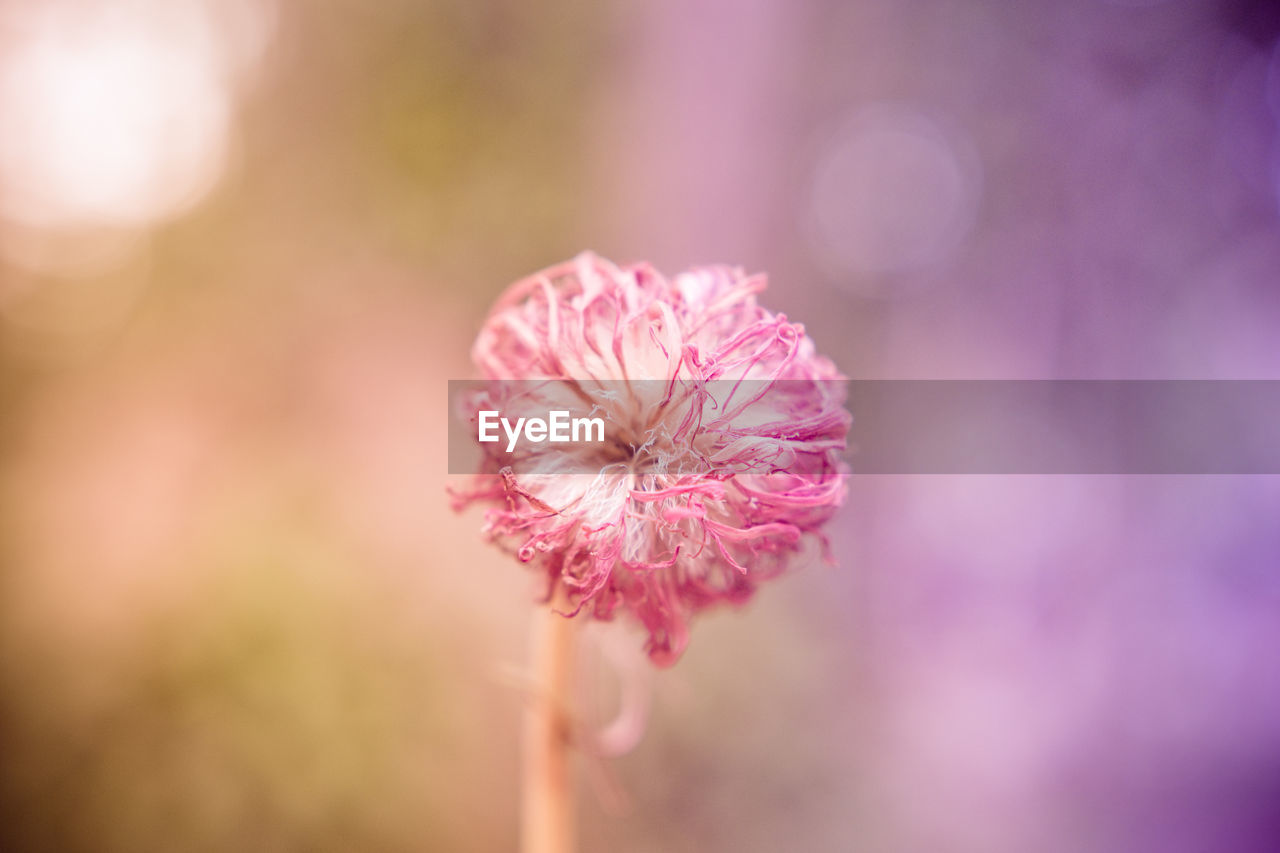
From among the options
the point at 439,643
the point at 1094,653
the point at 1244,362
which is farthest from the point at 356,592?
the point at 1244,362

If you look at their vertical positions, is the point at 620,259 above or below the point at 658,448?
above

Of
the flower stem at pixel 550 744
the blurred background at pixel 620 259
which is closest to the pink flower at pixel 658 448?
the flower stem at pixel 550 744

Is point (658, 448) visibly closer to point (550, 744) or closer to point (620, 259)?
point (550, 744)

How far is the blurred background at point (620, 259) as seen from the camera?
2.65 feet

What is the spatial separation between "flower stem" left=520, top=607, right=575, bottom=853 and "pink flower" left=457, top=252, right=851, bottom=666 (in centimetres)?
8

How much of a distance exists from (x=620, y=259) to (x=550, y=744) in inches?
29.6

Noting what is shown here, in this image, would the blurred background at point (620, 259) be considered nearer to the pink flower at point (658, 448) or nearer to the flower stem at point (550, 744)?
the flower stem at point (550, 744)

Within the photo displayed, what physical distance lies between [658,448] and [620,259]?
0.74 metres

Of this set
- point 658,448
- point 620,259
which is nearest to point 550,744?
point 658,448

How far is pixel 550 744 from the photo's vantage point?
0.40 meters

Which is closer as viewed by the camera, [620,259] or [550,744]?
[550,744]

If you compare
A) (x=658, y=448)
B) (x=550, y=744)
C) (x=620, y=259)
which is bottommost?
(x=550, y=744)

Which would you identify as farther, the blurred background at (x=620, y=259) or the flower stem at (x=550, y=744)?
the blurred background at (x=620, y=259)

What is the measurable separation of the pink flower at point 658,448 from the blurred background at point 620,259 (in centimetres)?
49
